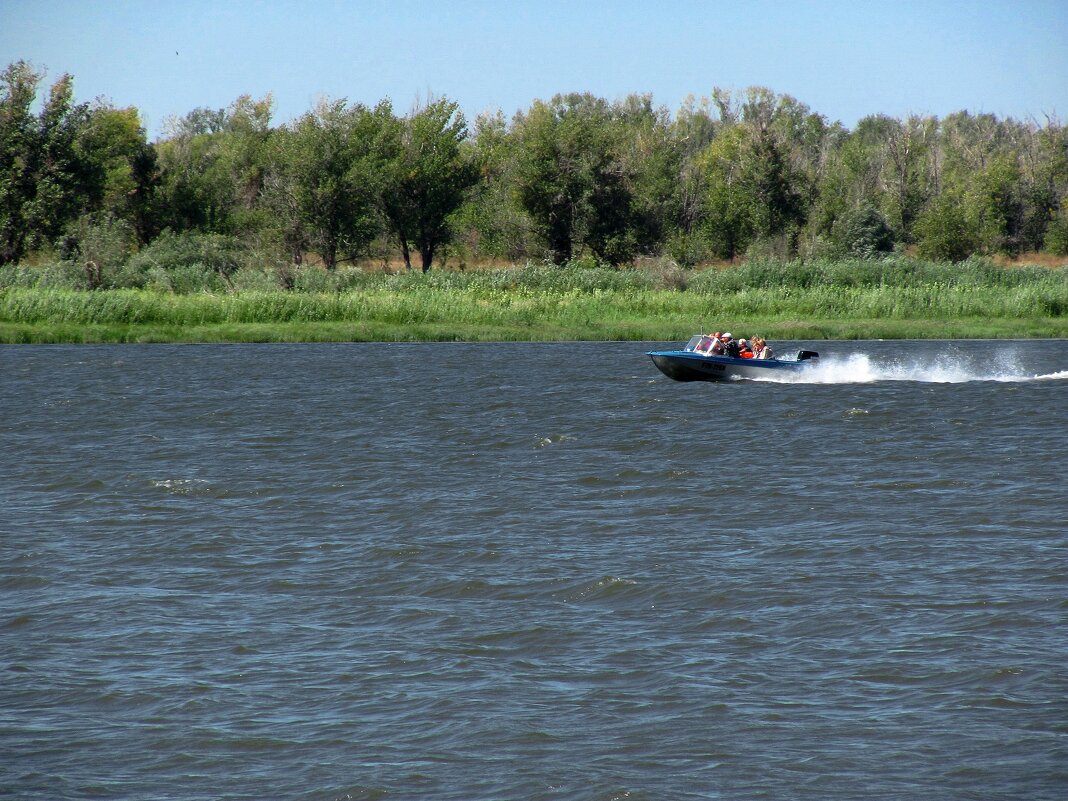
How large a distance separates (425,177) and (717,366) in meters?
52.2

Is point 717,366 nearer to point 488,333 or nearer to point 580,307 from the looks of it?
point 488,333

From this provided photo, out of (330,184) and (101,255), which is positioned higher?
(330,184)

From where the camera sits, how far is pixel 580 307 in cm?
7006

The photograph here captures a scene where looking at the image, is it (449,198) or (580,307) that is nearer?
(580,307)

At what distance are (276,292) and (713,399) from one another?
3482cm

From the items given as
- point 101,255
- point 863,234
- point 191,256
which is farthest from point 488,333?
point 863,234

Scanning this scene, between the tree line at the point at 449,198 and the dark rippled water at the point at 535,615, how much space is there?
167 feet

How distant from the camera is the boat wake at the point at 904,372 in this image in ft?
154

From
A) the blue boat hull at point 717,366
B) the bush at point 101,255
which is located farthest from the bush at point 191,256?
the blue boat hull at point 717,366

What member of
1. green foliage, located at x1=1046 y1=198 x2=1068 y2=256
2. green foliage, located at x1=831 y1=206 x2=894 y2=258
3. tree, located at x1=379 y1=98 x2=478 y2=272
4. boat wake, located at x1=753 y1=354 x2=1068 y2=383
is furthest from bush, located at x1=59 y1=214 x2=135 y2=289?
green foliage, located at x1=1046 y1=198 x2=1068 y2=256

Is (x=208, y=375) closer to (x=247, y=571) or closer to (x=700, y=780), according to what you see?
(x=247, y=571)

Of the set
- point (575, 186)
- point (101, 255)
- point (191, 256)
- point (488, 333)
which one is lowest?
point (488, 333)

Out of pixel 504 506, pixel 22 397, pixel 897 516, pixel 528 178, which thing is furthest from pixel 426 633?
pixel 528 178

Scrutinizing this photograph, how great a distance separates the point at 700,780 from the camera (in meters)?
11.0
